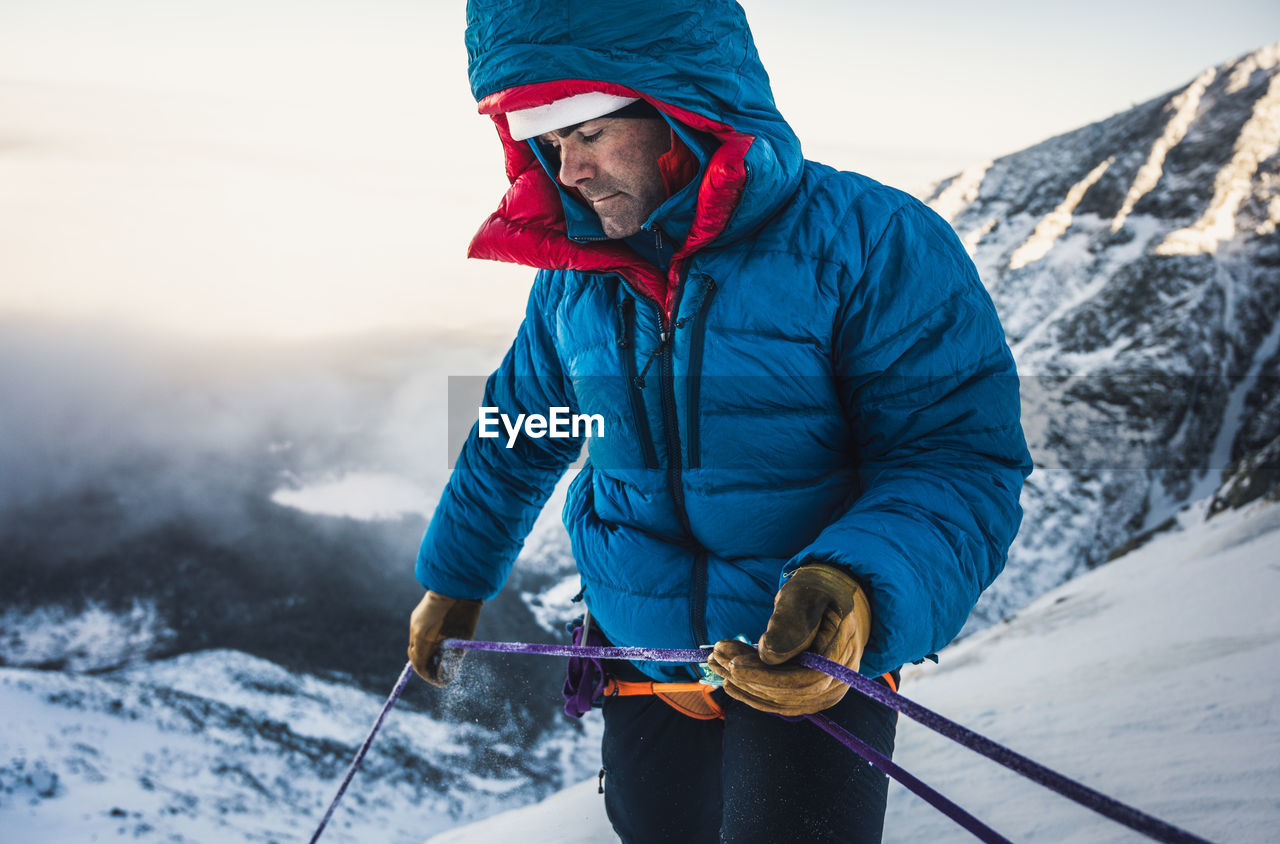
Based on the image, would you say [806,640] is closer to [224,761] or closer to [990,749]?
[990,749]

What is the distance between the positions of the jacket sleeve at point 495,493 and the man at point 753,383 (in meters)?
0.36

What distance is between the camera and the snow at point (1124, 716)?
180 centimetres

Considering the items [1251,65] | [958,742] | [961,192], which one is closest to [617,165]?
[958,742]

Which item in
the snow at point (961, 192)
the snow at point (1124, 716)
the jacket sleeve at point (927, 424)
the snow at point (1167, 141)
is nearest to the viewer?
the jacket sleeve at point (927, 424)

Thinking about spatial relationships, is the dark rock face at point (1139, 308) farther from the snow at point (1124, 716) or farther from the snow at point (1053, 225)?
the snow at point (1124, 716)

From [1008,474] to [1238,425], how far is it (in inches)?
454

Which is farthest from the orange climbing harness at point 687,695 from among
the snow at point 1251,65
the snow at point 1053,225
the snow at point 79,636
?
the snow at point 1251,65

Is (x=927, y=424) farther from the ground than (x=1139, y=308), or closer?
farther from the ground

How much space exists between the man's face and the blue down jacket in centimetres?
7

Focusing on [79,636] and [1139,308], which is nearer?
[79,636]

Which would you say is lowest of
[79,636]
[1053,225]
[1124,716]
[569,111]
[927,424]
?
[79,636]

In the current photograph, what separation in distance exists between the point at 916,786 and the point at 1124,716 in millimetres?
2006

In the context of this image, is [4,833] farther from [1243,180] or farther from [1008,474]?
[1243,180]

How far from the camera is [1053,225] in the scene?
13.2 metres
